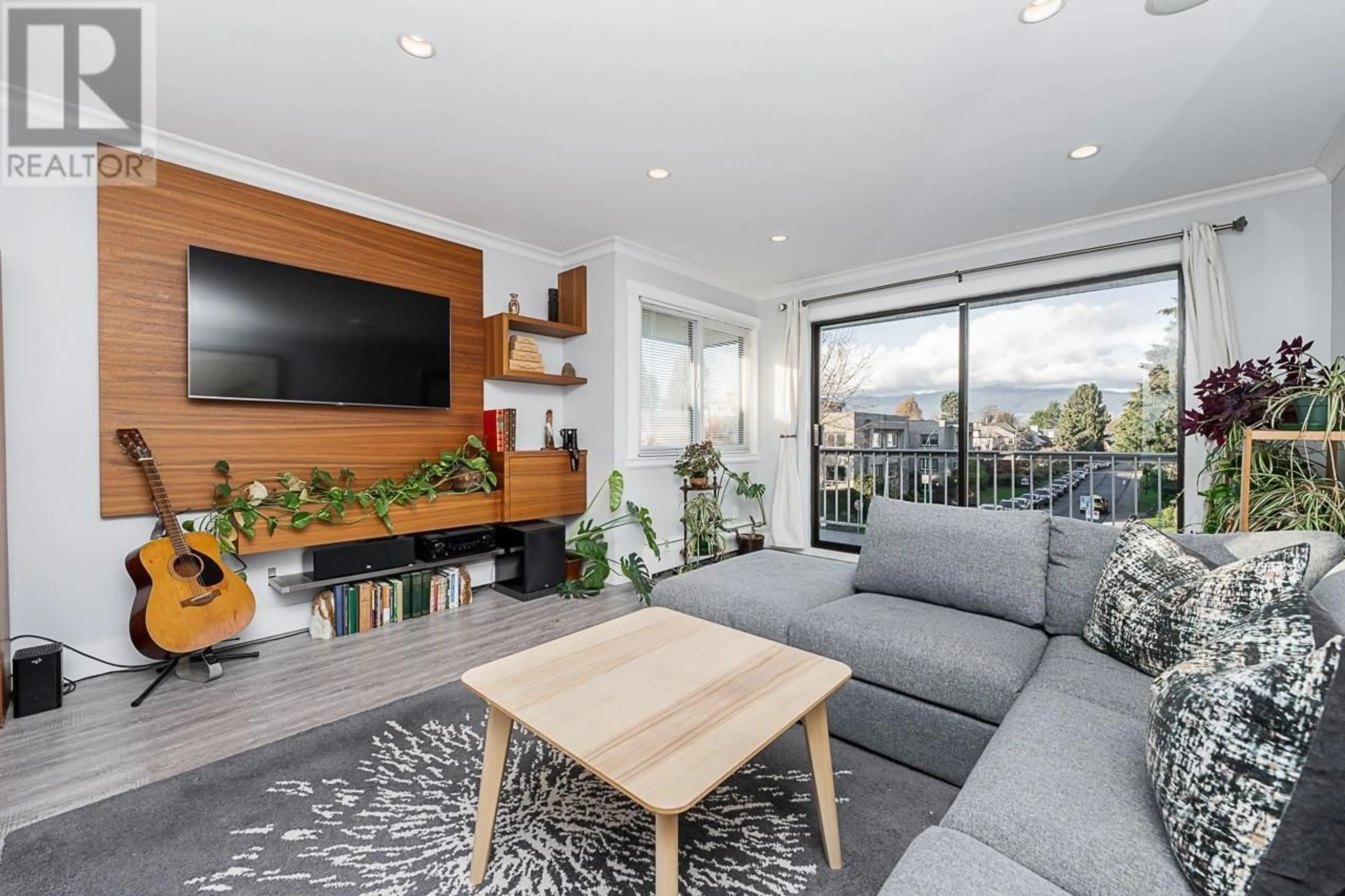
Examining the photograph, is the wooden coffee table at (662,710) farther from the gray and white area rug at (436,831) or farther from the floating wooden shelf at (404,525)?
the floating wooden shelf at (404,525)

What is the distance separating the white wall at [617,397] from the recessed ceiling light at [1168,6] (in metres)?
2.89

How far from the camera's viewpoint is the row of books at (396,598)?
9.95ft

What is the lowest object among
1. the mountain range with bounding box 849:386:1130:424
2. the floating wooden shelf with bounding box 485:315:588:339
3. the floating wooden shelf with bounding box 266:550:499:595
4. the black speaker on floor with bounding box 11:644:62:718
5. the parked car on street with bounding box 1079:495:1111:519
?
the black speaker on floor with bounding box 11:644:62:718

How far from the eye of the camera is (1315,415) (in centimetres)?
230

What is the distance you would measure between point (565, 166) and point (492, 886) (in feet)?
9.80

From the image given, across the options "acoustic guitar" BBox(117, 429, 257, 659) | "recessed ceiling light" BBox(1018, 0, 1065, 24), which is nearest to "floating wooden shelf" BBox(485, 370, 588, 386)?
"acoustic guitar" BBox(117, 429, 257, 659)

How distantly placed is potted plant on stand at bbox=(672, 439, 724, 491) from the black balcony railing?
1.26 metres

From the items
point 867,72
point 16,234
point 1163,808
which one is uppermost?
point 867,72

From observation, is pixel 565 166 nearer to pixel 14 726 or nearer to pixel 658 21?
pixel 658 21

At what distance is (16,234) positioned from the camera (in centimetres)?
230

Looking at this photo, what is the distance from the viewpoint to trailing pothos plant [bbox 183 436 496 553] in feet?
8.67

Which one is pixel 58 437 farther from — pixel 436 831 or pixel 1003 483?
pixel 1003 483

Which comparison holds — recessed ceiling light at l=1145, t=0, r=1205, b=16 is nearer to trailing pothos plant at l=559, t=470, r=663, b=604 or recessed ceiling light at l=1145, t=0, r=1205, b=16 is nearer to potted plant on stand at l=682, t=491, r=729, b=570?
trailing pothos plant at l=559, t=470, r=663, b=604

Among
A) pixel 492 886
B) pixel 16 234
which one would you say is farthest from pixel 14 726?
pixel 492 886
